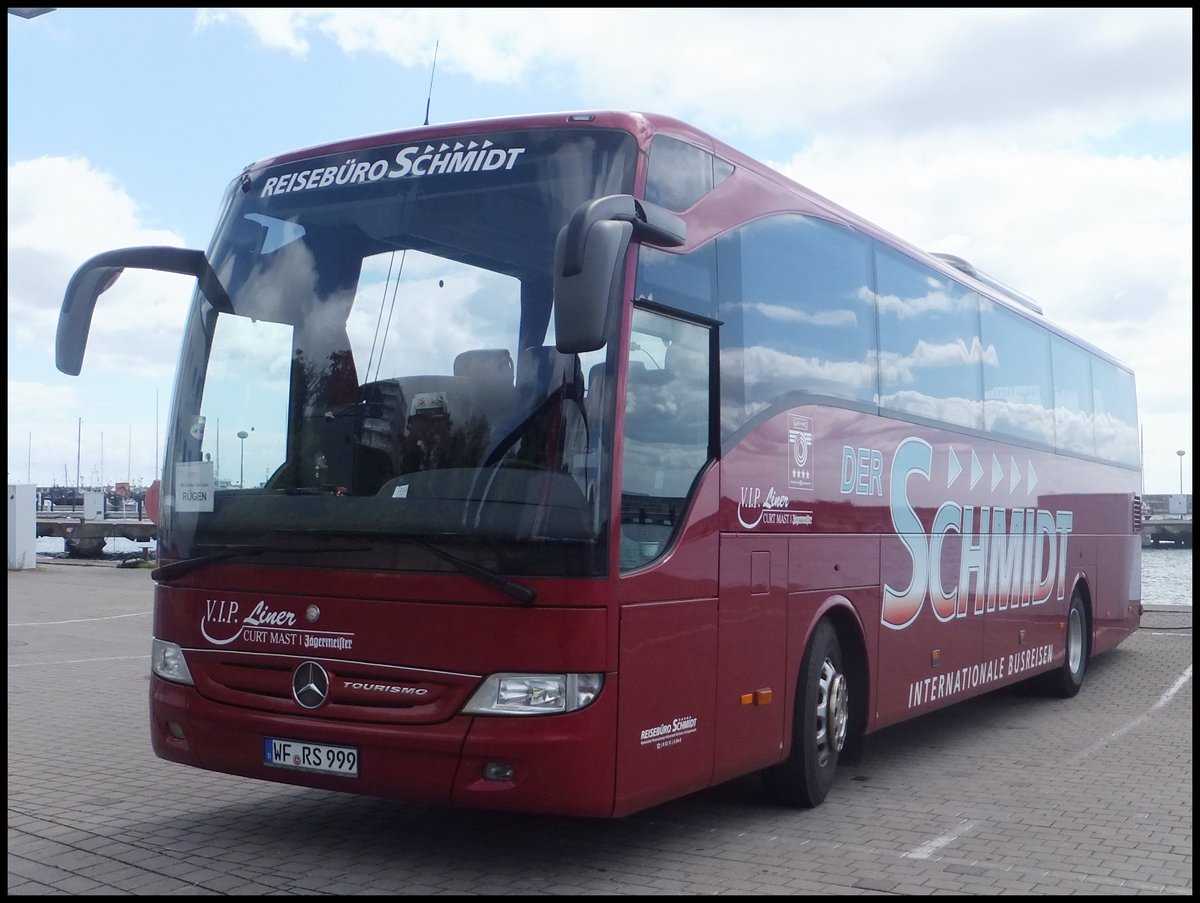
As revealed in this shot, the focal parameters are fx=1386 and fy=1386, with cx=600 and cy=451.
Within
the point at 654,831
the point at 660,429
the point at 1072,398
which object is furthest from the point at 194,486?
the point at 1072,398

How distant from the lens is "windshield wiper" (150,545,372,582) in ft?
20.2

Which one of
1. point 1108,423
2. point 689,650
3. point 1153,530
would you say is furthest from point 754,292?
point 1153,530

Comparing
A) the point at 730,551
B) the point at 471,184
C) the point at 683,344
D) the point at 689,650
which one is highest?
the point at 471,184

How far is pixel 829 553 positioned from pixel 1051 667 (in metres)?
5.78

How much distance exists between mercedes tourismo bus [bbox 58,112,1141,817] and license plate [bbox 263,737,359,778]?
0.01m

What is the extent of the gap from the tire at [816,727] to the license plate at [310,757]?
262 cm

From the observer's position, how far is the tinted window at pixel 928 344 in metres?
9.26

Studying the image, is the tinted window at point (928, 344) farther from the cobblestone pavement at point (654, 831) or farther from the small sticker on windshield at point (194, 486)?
the small sticker on windshield at point (194, 486)

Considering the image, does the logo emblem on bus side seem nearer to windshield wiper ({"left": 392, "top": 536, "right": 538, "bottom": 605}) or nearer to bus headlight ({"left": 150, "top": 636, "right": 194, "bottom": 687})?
bus headlight ({"left": 150, "top": 636, "right": 194, "bottom": 687})

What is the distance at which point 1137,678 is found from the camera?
14922mm

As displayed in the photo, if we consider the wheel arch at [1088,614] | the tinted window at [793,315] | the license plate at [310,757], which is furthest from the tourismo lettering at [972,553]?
the license plate at [310,757]

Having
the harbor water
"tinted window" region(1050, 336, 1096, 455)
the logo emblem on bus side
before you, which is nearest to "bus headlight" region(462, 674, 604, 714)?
the logo emblem on bus side

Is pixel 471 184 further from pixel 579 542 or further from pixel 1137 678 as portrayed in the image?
pixel 1137 678

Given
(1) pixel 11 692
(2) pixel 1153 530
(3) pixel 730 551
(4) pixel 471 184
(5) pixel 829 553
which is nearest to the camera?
(4) pixel 471 184
